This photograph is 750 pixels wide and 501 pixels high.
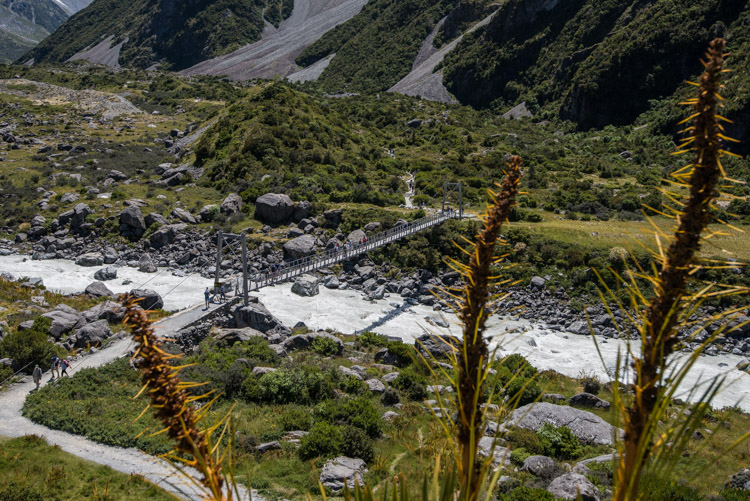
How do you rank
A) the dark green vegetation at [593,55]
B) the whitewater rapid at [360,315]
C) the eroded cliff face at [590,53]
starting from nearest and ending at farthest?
the whitewater rapid at [360,315] → the dark green vegetation at [593,55] → the eroded cliff face at [590,53]

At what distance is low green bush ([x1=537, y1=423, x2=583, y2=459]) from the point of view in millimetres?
13691

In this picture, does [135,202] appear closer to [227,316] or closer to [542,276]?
[227,316]

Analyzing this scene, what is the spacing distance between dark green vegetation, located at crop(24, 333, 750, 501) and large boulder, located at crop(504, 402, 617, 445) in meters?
0.41

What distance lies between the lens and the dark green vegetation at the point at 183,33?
6191 inches

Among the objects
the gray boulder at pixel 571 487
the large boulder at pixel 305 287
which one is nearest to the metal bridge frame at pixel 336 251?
the large boulder at pixel 305 287

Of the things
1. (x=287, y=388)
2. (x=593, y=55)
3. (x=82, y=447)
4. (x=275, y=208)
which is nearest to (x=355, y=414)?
(x=287, y=388)

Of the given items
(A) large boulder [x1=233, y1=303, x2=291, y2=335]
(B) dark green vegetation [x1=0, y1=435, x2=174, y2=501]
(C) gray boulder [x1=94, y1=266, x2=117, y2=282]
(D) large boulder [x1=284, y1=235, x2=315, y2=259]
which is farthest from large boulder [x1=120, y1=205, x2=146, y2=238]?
(B) dark green vegetation [x1=0, y1=435, x2=174, y2=501]

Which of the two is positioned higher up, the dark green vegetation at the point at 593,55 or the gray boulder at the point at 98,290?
the dark green vegetation at the point at 593,55

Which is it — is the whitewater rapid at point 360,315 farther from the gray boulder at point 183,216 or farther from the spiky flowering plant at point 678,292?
the spiky flowering plant at point 678,292

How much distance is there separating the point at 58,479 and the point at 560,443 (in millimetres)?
→ 13351

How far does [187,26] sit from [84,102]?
102 m

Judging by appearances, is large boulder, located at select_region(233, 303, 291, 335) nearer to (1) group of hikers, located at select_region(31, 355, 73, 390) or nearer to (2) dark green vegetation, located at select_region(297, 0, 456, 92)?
(1) group of hikers, located at select_region(31, 355, 73, 390)

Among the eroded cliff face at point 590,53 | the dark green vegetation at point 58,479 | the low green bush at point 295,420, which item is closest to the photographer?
the dark green vegetation at point 58,479

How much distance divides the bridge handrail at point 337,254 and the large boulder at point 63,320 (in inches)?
340
